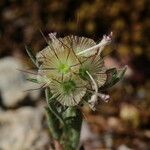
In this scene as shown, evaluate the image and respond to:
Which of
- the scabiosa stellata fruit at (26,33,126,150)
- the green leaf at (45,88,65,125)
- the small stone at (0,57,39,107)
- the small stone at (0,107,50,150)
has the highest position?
the scabiosa stellata fruit at (26,33,126,150)

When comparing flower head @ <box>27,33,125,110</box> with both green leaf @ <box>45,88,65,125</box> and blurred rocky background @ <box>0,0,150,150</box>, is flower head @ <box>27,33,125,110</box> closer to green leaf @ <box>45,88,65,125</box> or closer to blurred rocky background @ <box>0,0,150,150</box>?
green leaf @ <box>45,88,65,125</box>

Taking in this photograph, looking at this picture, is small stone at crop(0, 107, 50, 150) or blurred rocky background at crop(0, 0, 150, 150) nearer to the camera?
small stone at crop(0, 107, 50, 150)

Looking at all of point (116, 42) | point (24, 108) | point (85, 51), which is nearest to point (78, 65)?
point (85, 51)

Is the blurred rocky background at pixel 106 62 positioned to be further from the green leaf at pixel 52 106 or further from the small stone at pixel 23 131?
the green leaf at pixel 52 106

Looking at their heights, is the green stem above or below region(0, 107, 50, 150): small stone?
above

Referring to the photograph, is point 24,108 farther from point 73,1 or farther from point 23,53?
point 73,1

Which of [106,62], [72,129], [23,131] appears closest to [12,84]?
[23,131]

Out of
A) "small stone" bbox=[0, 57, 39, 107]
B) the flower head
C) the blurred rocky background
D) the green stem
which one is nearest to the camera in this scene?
the flower head

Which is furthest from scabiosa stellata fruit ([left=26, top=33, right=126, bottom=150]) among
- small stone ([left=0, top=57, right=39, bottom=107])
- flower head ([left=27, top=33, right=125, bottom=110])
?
small stone ([left=0, top=57, right=39, bottom=107])

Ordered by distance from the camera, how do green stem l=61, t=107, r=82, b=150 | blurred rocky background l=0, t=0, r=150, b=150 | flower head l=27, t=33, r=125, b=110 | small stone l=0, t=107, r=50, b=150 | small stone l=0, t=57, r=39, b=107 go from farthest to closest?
small stone l=0, t=57, r=39, b=107 → blurred rocky background l=0, t=0, r=150, b=150 → small stone l=0, t=107, r=50, b=150 → green stem l=61, t=107, r=82, b=150 → flower head l=27, t=33, r=125, b=110
